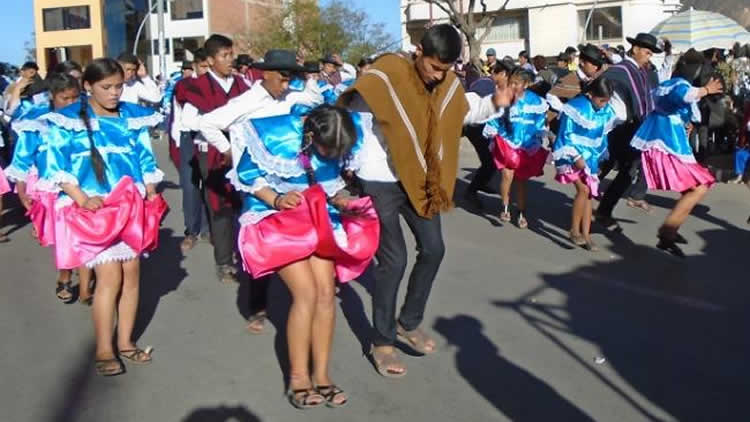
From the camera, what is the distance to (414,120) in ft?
16.0

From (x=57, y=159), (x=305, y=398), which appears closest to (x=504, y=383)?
(x=305, y=398)

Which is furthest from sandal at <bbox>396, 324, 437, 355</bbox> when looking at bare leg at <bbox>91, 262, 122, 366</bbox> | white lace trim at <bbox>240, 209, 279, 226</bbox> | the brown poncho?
bare leg at <bbox>91, 262, 122, 366</bbox>

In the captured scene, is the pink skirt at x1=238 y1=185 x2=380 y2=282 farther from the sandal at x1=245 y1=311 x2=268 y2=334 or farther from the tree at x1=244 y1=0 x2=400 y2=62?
the tree at x1=244 y1=0 x2=400 y2=62

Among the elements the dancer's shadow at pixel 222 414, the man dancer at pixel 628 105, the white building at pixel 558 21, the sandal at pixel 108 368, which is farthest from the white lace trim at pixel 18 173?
the white building at pixel 558 21

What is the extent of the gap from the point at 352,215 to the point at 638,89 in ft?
16.3

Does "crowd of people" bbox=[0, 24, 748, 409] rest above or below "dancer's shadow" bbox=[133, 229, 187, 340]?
above

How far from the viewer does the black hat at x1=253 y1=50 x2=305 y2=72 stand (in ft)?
18.0

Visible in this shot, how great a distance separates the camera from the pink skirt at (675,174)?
7809 mm

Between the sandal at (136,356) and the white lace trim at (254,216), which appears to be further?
the sandal at (136,356)

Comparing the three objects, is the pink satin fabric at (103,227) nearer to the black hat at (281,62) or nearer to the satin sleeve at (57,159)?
the satin sleeve at (57,159)

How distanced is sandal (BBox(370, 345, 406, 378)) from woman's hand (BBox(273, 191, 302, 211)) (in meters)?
1.17

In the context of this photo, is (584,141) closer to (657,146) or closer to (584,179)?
(584,179)

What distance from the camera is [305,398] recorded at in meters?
4.55

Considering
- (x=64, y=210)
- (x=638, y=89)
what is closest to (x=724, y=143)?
(x=638, y=89)
